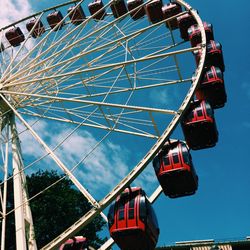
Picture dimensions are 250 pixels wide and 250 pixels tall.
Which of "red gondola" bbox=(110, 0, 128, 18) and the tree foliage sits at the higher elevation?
"red gondola" bbox=(110, 0, 128, 18)

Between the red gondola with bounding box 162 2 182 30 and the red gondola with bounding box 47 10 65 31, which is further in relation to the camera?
the red gondola with bounding box 47 10 65 31

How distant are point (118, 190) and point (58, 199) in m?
21.3

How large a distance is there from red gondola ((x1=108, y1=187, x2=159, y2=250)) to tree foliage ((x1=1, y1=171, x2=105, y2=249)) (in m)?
18.9

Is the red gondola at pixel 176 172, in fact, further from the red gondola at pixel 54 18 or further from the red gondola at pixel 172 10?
the red gondola at pixel 54 18

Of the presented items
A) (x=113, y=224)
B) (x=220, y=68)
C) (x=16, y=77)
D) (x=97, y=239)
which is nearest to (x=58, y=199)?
(x=97, y=239)

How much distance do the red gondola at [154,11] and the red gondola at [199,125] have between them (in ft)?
23.0

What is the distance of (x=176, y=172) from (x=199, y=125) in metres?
2.55

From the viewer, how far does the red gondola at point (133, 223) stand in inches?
441

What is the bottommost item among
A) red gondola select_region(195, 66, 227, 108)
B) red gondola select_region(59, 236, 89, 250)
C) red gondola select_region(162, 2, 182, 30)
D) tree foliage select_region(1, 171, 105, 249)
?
tree foliage select_region(1, 171, 105, 249)

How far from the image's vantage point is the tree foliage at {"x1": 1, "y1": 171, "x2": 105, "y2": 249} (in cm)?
2975

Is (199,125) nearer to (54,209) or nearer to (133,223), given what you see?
(133,223)

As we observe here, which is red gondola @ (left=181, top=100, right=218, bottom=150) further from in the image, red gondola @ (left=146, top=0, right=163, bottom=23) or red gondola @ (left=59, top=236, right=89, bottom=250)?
red gondola @ (left=146, top=0, right=163, bottom=23)

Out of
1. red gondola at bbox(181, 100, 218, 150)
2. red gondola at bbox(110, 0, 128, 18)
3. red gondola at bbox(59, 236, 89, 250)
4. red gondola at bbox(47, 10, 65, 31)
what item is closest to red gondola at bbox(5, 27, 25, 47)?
red gondola at bbox(47, 10, 65, 31)

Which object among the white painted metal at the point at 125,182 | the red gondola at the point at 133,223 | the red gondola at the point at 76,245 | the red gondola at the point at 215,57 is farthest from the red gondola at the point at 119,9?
the red gondola at the point at 133,223
